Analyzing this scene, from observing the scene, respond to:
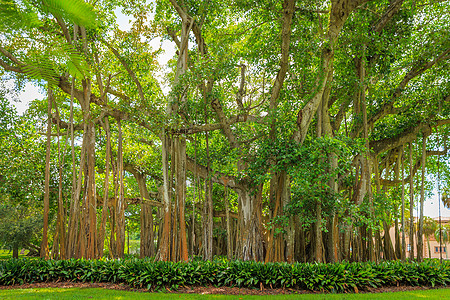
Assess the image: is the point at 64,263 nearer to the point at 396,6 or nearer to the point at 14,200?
the point at 14,200

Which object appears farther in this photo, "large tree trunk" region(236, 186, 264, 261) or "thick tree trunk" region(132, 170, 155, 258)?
"thick tree trunk" region(132, 170, 155, 258)

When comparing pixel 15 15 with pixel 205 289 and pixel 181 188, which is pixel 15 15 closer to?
pixel 181 188

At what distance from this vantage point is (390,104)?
30.7 ft

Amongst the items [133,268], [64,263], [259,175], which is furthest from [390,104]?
[64,263]

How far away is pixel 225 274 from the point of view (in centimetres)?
663

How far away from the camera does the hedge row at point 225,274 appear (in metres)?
6.38

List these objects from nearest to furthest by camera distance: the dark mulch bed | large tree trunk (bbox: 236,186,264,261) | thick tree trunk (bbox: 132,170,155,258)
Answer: the dark mulch bed
large tree trunk (bbox: 236,186,264,261)
thick tree trunk (bbox: 132,170,155,258)

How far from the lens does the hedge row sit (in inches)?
251

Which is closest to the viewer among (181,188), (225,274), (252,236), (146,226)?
(225,274)

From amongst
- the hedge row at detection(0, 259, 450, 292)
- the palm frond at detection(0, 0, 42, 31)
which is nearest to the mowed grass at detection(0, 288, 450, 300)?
the hedge row at detection(0, 259, 450, 292)

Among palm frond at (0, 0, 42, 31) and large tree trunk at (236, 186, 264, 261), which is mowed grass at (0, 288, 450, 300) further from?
palm frond at (0, 0, 42, 31)

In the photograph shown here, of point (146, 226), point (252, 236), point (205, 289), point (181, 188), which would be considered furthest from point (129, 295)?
point (146, 226)

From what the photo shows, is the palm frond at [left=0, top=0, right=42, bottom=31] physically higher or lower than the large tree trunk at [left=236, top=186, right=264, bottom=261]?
higher

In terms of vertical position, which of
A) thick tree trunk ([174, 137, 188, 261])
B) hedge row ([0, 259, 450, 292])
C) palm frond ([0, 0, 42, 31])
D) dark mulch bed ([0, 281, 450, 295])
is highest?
palm frond ([0, 0, 42, 31])
